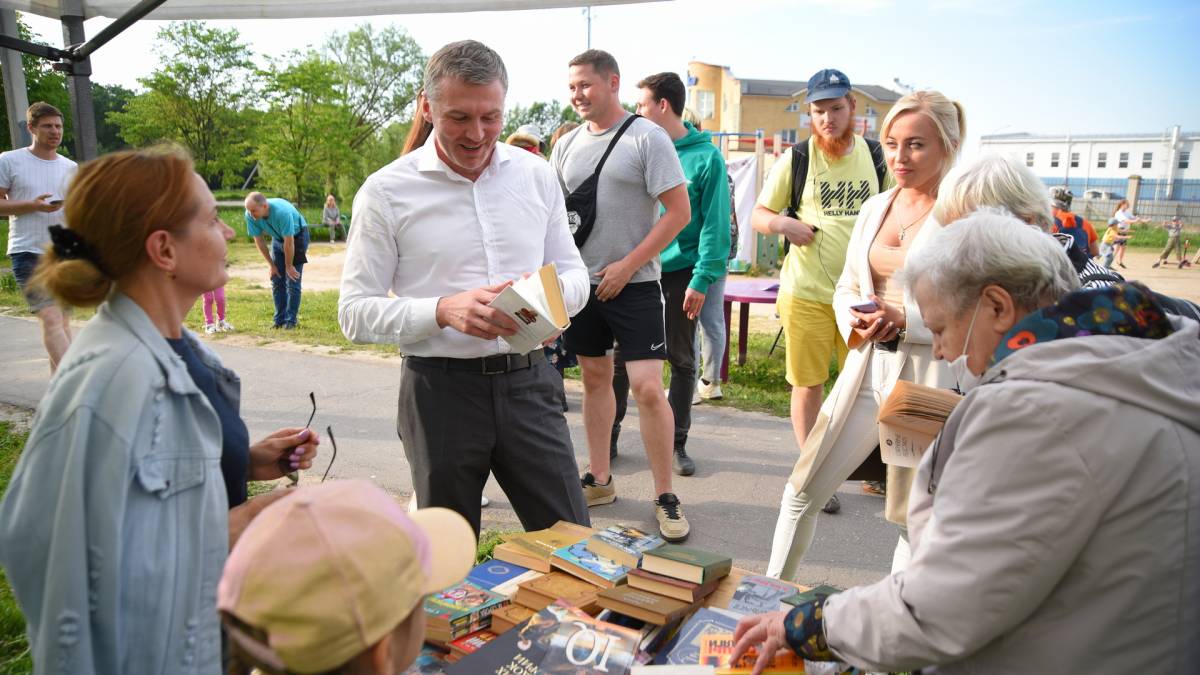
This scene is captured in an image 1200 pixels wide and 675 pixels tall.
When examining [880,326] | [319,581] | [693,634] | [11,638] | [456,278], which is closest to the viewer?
[319,581]

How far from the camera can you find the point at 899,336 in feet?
9.41

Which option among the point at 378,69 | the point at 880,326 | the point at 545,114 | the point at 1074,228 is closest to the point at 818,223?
the point at 1074,228

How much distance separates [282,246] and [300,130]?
32040 millimetres

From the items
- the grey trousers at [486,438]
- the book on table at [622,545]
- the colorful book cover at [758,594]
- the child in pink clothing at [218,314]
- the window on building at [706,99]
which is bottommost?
the child in pink clothing at [218,314]

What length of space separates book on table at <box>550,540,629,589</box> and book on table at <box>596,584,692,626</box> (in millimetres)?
63

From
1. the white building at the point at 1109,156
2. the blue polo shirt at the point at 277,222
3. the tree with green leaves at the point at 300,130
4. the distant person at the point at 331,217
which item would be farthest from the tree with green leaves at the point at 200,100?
the white building at the point at 1109,156

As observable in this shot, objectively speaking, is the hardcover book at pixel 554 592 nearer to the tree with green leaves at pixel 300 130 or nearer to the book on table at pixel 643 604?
the book on table at pixel 643 604

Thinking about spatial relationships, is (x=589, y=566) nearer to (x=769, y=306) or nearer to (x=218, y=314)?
(x=218, y=314)

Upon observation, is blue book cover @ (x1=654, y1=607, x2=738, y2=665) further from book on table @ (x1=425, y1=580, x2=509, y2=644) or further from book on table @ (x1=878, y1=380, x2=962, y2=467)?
book on table @ (x1=878, y1=380, x2=962, y2=467)

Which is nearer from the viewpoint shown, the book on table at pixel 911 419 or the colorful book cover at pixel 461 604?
the colorful book cover at pixel 461 604

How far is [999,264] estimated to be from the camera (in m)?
1.67

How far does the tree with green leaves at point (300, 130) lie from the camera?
39719mm

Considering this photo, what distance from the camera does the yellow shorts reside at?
13.1 feet

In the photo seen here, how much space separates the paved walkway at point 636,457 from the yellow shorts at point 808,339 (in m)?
0.88
